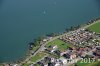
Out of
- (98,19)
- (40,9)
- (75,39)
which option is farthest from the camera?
(40,9)

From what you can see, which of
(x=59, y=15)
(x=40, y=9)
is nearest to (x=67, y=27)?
(x=59, y=15)

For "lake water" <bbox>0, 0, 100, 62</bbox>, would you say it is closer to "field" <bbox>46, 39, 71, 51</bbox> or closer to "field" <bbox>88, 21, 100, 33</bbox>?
"field" <bbox>88, 21, 100, 33</bbox>

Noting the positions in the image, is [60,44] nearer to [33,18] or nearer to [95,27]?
[95,27]

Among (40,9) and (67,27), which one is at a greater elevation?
(40,9)

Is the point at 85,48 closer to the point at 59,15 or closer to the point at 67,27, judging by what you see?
the point at 67,27

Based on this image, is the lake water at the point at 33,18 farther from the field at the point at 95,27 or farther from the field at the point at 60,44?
the field at the point at 60,44

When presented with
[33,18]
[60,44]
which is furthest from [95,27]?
[33,18]

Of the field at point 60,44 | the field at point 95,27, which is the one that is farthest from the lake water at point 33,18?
the field at point 60,44

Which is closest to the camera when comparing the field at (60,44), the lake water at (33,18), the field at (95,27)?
the field at (60,44)

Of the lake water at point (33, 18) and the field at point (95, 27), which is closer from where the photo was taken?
the lake water at point (33, 18)
